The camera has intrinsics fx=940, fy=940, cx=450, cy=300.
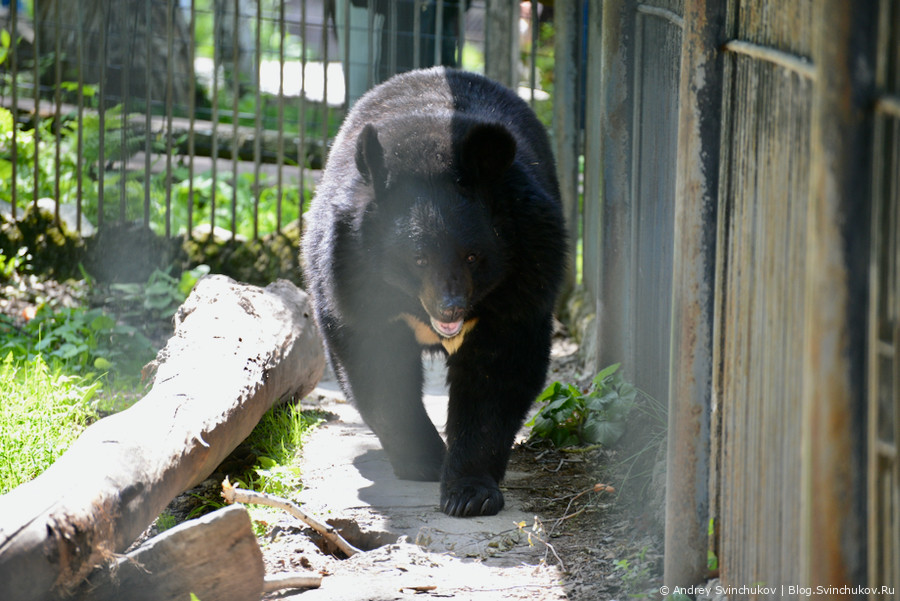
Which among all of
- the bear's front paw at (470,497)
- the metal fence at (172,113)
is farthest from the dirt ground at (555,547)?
the metal fence at (172,113)

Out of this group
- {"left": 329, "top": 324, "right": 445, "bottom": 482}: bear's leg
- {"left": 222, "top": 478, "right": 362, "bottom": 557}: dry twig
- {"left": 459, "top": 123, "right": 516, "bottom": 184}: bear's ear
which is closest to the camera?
{"left": 222, "top": 478, "right": 362, "bottom": 557}: dry twig

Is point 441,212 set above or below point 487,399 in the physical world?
above

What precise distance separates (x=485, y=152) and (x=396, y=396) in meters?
1.14

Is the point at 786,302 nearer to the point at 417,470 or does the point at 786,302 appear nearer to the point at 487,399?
the point at 487,399

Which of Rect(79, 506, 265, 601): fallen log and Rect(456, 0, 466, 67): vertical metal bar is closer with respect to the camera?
Rect(79, 506, 265, 601): fallen log

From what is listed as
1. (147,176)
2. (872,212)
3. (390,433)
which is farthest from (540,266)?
(147,176)

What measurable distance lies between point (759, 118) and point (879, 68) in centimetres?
66

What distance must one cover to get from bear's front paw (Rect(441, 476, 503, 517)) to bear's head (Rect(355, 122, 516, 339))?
0.58 meters

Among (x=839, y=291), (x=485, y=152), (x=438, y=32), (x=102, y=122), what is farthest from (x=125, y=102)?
(x=839, y=291)

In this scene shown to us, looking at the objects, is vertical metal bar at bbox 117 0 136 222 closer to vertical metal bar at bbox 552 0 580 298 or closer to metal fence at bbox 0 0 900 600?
vertical metal bar at bbox 552 0 580 298

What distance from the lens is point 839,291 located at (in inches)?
59.7

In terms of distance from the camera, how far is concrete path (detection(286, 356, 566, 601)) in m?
2.87

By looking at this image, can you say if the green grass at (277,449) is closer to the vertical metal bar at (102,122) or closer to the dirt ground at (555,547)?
the dirt ground at (555,547)

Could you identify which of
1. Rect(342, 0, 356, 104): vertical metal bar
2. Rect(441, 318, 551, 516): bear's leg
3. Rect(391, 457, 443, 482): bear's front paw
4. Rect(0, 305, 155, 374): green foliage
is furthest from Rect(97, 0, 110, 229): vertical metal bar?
Rect(441, 318, 551, 516): bear's leg
